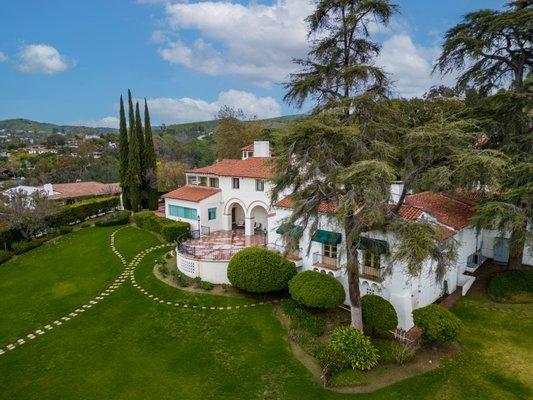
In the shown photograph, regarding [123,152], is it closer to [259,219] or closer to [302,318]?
[259,219]

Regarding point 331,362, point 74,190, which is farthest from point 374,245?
point 74,190

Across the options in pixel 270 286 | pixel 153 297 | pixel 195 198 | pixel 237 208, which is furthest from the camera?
pixel 237 208

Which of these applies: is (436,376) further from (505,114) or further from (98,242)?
(98,242)

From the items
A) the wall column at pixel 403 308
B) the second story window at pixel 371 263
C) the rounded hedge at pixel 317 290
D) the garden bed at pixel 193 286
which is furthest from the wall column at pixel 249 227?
the wall column at pixel 403 308

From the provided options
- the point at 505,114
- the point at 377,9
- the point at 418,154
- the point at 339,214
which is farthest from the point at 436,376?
the point at 377,9

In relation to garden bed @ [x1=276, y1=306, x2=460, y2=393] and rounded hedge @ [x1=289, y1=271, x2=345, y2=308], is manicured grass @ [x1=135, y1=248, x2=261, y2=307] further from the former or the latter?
garden bed @ [x1=276, y1=306, x2=460, y2=393]

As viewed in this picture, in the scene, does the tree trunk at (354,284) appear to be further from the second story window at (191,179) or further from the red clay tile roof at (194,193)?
the second story window at (191,179)
